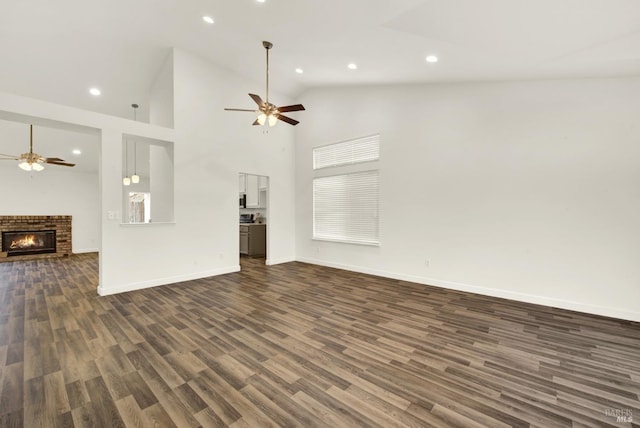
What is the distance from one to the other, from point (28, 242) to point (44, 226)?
0.57 m

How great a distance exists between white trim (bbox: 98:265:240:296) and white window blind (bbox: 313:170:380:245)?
2233 millimetres

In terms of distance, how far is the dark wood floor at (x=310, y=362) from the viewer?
1722 mm

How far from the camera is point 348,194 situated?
593cm

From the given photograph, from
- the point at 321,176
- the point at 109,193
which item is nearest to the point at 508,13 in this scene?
the point at 321,176

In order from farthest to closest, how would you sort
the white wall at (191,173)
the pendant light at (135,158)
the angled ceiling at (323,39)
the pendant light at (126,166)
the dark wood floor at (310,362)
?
the pendant light at (126,166) → the pendant light at (135,158) → the white wall at (191,173) → the angled ceiling at (323,39) → the dark wood floor at (310,362)

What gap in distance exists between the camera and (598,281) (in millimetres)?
3430

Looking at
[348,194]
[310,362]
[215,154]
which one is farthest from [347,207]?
[310,362]

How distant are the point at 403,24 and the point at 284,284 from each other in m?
4.16

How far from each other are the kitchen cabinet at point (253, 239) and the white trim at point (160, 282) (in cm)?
209

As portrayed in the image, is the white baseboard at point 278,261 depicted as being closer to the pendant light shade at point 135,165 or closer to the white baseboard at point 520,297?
the white baseboard at point 520,297

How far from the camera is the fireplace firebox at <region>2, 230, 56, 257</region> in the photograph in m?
7.58

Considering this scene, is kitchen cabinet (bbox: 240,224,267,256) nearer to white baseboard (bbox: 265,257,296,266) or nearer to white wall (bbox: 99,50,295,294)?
white baseboard (bbox: 265,257,296,266)

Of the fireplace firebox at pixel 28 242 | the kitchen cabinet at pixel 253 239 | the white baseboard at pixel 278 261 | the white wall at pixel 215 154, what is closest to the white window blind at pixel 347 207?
the white baseboard at pixel 278 261

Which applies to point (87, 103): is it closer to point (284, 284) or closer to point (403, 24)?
point (284, 284)
